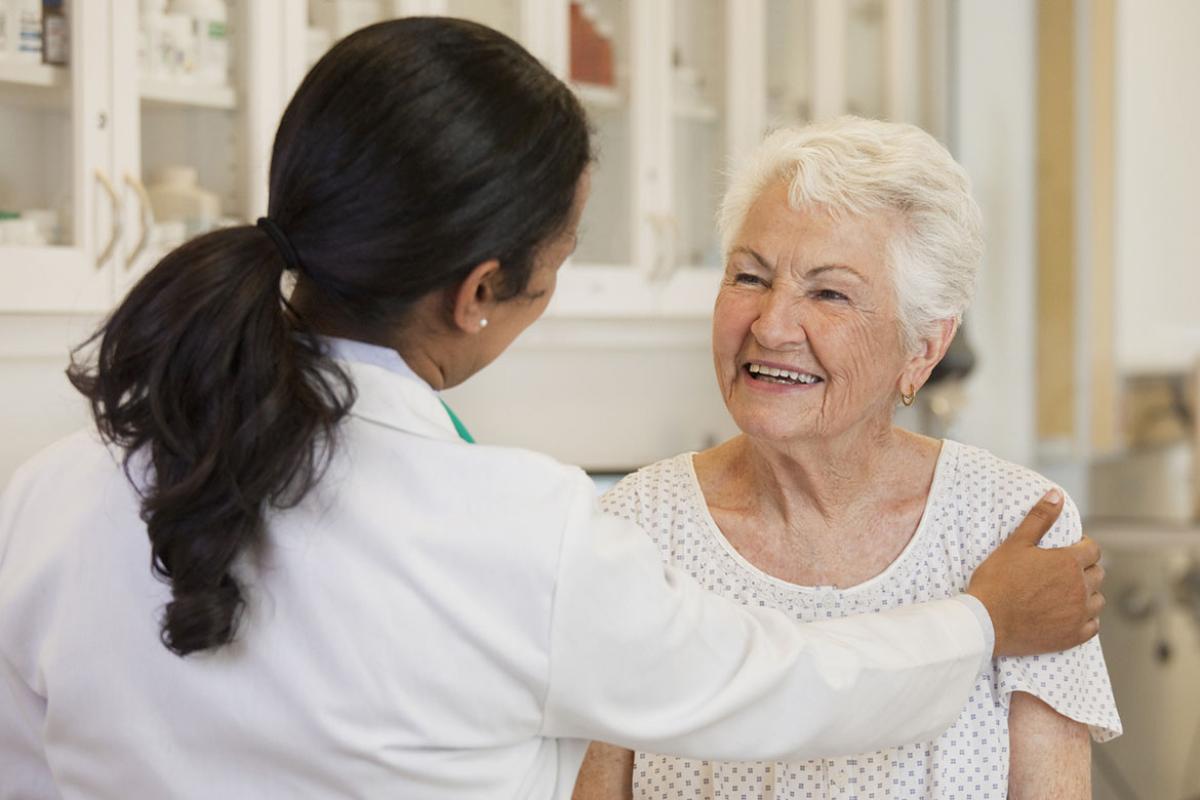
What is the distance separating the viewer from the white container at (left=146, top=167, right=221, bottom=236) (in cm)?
195

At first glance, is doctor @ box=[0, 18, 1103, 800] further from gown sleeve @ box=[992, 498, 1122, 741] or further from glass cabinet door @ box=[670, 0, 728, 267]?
glass cabinet door @ box=[670, 0, 728, 267]

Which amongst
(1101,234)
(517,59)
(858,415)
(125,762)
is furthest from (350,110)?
(1101,234)

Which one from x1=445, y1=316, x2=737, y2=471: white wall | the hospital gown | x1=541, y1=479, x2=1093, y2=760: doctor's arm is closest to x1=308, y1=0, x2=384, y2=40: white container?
x1=445, y1=316, x2=737, y2=471: white wall

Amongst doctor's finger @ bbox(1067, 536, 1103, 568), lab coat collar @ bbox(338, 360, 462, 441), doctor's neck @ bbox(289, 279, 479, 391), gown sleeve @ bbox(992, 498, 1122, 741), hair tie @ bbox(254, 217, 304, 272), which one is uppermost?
hair tie @ bbox(254, 217, 304, 272)

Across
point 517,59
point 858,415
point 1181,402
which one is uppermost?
point 517,59

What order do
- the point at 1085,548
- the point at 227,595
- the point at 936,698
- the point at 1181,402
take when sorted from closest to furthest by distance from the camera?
1. the point at 227,595
2. the point at 936,698
3. the point at 1085,548
4. the point at 1181,402

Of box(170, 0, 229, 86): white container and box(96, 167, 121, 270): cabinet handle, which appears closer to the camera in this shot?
box(96, 167, 121, 270): cabinet handle

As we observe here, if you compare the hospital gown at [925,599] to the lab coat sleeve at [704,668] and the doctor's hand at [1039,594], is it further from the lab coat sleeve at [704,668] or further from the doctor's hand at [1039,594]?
the lab coat sleeve at [704,668]

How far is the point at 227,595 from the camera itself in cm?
94

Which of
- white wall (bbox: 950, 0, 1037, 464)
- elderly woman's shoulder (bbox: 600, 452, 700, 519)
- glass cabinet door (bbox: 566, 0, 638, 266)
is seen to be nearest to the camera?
elderly woman's shoulder (bbox: 600, 452, 700, 519)

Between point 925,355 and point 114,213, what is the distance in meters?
1.04

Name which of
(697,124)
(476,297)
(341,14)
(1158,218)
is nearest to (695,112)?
(697,124)

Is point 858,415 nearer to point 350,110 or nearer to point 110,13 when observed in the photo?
point 350,110

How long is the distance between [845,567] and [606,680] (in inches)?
26.4
